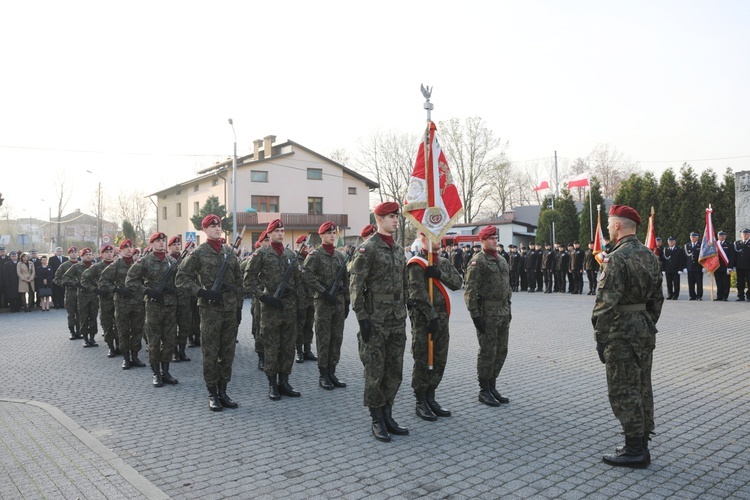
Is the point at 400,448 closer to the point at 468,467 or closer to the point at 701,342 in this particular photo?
the point at 468,467

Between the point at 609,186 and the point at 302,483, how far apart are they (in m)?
64.3

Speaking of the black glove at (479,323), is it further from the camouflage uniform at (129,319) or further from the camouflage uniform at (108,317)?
the camouflage uniform at (108,317)

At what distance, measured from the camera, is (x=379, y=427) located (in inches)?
210

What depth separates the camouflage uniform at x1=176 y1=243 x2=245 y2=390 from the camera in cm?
659

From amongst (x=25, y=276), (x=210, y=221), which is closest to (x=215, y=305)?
(x=210, y=221)

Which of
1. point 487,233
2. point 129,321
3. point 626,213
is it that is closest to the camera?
point 626,213

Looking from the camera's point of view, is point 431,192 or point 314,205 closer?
point 431,192

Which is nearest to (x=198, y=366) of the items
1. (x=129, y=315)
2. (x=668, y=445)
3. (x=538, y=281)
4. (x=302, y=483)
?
(x=129, y=315)

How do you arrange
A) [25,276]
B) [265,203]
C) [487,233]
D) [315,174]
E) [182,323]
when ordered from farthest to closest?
[315,174] < [265,203] < [25,276] < [182,323] < [487,233]

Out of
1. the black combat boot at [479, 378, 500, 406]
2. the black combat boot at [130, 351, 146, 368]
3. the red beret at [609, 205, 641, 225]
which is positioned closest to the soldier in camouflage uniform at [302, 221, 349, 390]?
the black combat boot at [479, 378, 500, 406]

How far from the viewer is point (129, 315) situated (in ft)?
30.2

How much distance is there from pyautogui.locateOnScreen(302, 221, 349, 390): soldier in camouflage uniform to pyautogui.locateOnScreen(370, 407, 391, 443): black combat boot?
207 centimetres

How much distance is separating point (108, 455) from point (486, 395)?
3873 millimetres

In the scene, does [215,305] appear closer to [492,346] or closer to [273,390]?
[273,390]
